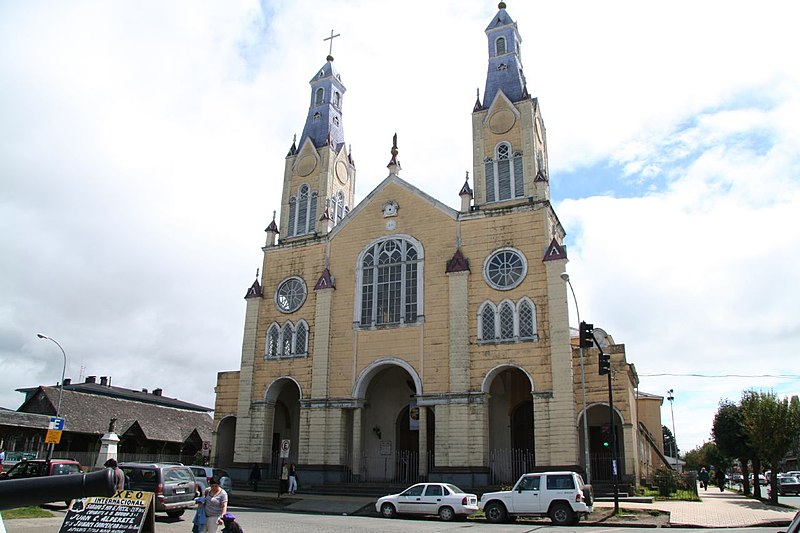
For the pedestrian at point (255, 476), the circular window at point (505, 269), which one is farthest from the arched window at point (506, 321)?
the pedestrian at point (255, 476)

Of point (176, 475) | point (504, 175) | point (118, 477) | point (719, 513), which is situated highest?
point (504, 175)

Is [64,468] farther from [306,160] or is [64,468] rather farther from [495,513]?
[306,160]

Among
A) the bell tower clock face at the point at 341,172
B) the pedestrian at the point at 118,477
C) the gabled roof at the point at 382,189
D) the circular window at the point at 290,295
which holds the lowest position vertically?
the pedestrian at the point at 118,477

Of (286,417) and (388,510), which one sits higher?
(286,417)

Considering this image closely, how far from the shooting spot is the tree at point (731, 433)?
35.5 metres

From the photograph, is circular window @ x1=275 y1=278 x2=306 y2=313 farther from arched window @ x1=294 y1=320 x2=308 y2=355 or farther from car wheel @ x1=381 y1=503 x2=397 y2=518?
car wheel @ x1=381 y1=503 x2=397 y2=518

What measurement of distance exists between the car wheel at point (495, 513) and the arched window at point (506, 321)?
9.60 m

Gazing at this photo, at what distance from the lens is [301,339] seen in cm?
3338

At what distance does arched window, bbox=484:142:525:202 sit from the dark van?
19.6 m

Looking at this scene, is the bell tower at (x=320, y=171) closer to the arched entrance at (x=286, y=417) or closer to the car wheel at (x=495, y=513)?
the arched entrance at (x=286, y=417)

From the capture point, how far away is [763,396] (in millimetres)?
28172

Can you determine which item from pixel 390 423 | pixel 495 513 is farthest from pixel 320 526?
pixel 390 423

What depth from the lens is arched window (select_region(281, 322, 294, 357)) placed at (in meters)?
33.6

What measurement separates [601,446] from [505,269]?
9219 millimetres
